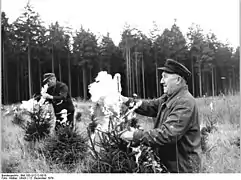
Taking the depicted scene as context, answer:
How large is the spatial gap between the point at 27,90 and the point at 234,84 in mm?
842

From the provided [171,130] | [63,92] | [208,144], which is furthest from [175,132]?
[63,92]

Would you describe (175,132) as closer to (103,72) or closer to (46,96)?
(103,72)

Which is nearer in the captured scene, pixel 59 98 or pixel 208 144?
Answer: pixel 208 144

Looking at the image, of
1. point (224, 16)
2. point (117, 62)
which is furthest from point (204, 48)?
point (117, 62)

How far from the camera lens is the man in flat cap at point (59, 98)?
118 centimetres

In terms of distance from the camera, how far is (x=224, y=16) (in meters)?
1.13

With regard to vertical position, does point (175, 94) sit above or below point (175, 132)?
above

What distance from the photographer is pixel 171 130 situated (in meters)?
0.85

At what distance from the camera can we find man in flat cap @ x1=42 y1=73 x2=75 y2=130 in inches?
46.5

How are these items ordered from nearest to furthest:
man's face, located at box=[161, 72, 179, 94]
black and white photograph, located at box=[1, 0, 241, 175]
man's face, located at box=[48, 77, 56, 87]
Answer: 1. man's face, located at box=[161, 72, 179, 94]
2. black and white photograph, located at box=[1, 0, 241, 175]
3. man's face, located at box=[48, 77, 56, 87]

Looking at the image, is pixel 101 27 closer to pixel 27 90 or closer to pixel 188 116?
pixel 27 90

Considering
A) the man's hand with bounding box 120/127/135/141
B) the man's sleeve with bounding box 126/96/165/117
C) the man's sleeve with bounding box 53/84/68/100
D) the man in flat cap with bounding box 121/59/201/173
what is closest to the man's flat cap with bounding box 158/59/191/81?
the man in flat cap with bounding box 121/59/201/173

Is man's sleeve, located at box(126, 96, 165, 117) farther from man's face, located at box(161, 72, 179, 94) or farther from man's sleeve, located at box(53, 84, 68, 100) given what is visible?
man's sleeve, located at box(53, 84, 68, 100)

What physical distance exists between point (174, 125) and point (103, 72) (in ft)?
1.02
